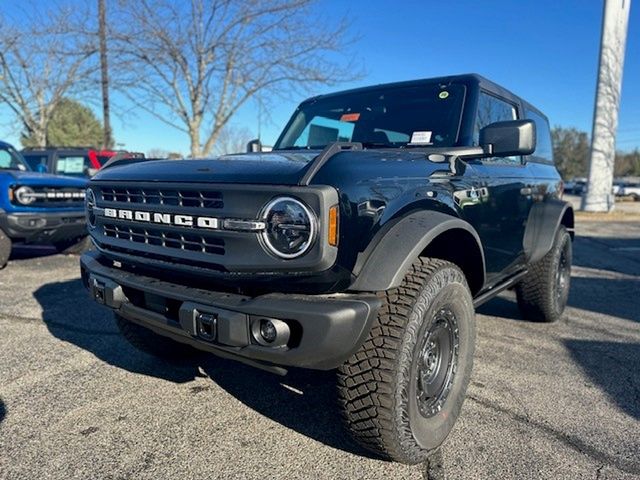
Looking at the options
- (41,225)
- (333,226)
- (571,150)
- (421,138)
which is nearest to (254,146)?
(421,138)

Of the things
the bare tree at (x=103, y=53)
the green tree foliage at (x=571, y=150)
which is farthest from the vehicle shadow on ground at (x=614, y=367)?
the green tree foliage at (x=571, y=150)

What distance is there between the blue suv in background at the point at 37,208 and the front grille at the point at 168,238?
4297 mm

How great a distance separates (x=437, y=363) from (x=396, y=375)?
0.60 metres

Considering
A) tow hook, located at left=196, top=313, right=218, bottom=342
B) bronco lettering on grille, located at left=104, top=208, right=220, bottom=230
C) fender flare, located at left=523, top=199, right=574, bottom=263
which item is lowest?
tow hook, located at left=196, top=313, right=218, bottom=342

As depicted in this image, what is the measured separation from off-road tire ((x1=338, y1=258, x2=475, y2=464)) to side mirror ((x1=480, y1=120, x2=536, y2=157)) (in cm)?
85

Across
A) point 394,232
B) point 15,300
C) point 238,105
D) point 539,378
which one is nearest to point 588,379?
point 539,378

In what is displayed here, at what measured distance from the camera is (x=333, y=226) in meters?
1.88

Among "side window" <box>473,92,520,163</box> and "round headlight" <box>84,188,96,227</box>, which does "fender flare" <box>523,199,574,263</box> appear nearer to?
"side window" <box>473,92,520,163</box>

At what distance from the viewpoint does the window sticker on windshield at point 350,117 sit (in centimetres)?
348

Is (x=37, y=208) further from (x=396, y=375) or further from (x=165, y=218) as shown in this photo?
(x=396, y=375)

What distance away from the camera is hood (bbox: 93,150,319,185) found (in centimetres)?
196

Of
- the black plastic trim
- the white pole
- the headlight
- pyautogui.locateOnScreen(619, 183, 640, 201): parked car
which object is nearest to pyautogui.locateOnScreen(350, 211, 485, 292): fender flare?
the headlight

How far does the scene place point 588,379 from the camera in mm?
3209

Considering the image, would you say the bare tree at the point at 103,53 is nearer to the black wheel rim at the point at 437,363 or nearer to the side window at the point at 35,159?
the side window at the point at 35,159
